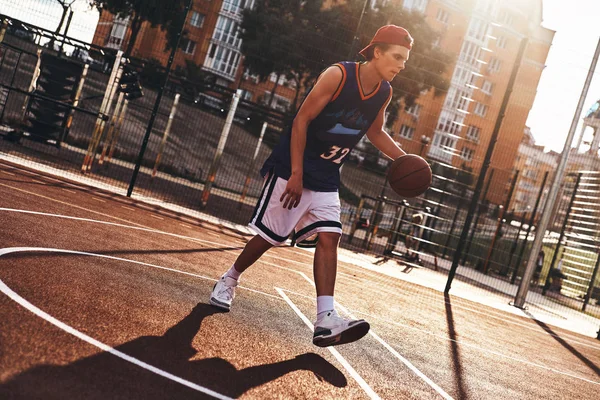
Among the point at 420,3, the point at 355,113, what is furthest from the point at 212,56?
the point at 355,113

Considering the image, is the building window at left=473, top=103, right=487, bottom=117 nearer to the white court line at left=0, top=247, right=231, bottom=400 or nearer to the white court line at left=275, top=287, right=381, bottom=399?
the white court line at left=275, top=287, right=381, bottom=399

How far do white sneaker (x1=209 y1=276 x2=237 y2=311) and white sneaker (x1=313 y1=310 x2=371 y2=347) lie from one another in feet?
2.88

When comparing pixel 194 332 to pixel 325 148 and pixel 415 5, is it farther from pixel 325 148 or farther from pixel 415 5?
pixel 415 5

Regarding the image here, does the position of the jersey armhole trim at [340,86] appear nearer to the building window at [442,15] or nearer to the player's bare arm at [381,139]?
the player's bare arm at [381,139]

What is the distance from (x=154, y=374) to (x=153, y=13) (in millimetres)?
14278

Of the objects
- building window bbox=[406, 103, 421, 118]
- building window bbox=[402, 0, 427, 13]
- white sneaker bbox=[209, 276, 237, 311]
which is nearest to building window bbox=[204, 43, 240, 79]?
building window bbox=[406, 103, 421, 118]

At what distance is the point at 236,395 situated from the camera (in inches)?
125

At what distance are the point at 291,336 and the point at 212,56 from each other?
17385 mm

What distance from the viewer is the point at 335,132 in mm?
4508

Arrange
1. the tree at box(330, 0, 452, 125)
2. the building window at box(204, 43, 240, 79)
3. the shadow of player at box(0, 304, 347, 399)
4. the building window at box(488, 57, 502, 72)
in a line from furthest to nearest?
the building window at box(204, 43, 240, 79) < the building window at box(488, 57, 502, 72) < the tree at box(330, 0, 452, 125) < the shadow of player at box(0, 304, 347, 399)

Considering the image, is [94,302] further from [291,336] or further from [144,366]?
[291,336]

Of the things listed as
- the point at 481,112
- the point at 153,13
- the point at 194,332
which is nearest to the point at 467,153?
the point at 481,112

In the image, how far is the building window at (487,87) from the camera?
541 inches

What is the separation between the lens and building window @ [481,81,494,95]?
13.7m
